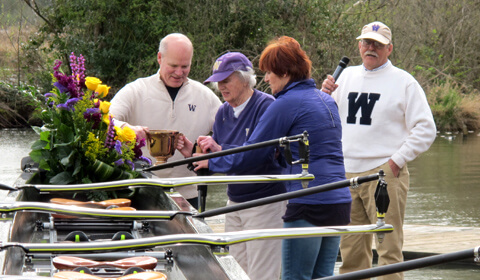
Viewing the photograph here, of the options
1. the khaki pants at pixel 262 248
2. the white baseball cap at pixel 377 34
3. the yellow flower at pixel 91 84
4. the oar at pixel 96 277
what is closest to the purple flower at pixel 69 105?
the yellow flower at pixel 91 84

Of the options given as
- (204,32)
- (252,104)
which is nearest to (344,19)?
(204,32)

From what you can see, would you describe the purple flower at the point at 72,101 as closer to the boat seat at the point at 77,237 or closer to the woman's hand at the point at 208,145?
the woman's hand at the point at 208,145

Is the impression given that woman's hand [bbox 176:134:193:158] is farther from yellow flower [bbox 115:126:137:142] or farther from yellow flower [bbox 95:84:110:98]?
yellow flower [bbox 95:84:110:98]

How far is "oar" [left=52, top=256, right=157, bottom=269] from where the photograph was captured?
280cm

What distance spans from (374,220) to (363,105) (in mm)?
837

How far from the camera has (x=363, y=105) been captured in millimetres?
5863

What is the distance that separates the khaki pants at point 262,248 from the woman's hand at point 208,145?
0.35 metres

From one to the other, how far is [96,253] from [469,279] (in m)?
4.63

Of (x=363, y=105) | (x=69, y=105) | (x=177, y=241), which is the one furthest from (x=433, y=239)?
(x=177, y=241)

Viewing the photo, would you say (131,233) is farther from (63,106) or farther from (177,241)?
(63,106)

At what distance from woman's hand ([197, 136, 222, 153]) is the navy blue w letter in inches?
52.3

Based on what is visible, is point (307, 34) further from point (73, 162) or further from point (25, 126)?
point (73, 162)

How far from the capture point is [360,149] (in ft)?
19.1

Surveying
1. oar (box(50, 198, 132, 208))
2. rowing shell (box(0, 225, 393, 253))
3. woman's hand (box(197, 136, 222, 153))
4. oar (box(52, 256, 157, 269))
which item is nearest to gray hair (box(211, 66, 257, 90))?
woman's hand (box(197, 136, 222, 153))
